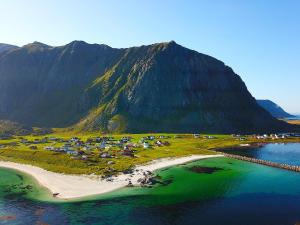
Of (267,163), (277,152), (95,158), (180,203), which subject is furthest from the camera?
(277,152)

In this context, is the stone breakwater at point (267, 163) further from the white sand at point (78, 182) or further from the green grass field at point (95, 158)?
the white sand at point (78, 182)

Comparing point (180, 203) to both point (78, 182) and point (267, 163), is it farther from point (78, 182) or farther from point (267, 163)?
point (267, 163)

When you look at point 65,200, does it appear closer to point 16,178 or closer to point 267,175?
point 16,178

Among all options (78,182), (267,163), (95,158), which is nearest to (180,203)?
(78,182)

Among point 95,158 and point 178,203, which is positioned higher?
point 95,158

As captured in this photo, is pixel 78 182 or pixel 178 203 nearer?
pixel 178 203

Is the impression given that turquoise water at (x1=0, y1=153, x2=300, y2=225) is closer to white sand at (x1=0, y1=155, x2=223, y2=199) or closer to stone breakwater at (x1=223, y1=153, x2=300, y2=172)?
white sand at (x1=0, y1=155, x2=223, y2=199)

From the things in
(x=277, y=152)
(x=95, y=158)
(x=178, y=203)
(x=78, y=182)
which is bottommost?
(x=178, y=203)
